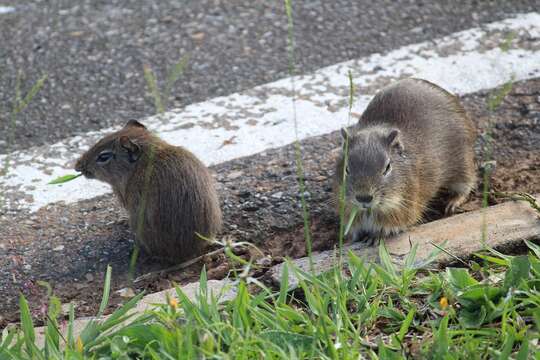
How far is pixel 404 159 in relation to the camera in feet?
14.0

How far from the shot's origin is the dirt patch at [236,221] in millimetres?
3961

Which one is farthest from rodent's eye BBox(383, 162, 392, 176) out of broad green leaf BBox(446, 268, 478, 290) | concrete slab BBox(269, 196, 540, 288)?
broad green leaf BBox(446, 268, 478, 290)

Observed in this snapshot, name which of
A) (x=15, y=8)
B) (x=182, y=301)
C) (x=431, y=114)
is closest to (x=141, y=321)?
(x=182, y=301)

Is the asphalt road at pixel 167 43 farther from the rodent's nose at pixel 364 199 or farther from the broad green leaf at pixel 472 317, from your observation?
the broad green leaf at pixel 472 317

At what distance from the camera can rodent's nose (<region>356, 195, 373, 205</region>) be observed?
4.03 metres

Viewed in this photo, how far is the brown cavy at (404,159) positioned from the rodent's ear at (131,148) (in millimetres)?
965

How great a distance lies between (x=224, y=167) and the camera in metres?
4.68

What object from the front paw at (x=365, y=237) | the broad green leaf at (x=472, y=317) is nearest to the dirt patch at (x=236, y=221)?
the front paw at (x=365, y=237)

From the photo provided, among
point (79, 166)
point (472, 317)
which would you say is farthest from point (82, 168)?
point (472, 317)

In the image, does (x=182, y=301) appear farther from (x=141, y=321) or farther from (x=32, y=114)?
(x=32, y=114)

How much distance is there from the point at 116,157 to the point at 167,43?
4.73 feet

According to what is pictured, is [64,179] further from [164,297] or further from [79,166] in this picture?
[164,297]

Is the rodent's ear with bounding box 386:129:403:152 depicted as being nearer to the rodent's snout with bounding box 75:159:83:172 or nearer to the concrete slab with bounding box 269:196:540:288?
the concrete slab with bounding box 269:196:540:288

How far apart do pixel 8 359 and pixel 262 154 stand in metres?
1.93
